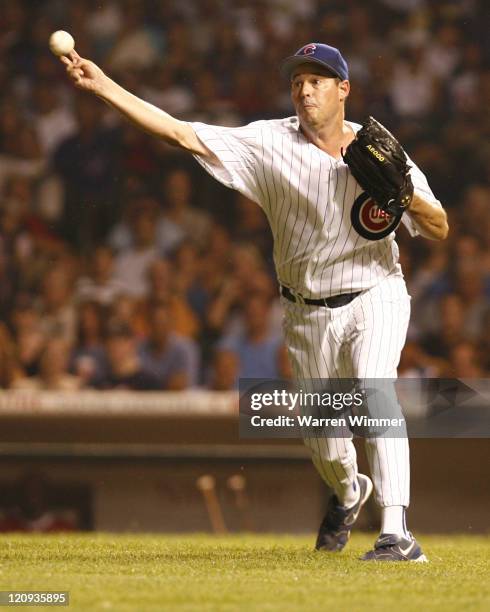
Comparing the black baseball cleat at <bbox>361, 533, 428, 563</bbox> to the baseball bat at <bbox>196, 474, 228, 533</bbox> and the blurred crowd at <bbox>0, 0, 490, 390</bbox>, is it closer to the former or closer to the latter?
the baseball bat at <bbox>196, 474, 228, 533</bbox>

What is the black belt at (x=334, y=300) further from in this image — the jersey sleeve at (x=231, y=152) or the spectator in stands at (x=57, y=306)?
the spectator in stands at (x=57, y=306)

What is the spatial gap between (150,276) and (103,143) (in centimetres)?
165

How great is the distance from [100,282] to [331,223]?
17.2 feet

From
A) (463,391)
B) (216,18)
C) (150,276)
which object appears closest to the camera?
(463,391)

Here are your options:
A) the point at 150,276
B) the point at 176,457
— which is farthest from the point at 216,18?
the point at 176,457

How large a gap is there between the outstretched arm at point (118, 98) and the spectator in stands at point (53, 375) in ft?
14.6

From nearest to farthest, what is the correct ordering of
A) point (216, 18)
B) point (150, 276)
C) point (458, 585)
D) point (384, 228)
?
point (458, 585) < point (384, 228) < point (150, 276) < point (216, 18)

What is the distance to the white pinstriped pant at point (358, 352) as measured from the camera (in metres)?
4.65

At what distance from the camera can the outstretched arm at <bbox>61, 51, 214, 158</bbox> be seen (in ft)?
14.6

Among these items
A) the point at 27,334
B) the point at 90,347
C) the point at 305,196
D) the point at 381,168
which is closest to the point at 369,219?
the point at 305,196

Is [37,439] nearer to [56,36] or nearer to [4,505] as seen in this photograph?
[4,505]

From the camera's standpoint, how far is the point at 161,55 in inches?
446

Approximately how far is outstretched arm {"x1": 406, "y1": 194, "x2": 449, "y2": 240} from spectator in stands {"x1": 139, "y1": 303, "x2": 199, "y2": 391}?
165 inches

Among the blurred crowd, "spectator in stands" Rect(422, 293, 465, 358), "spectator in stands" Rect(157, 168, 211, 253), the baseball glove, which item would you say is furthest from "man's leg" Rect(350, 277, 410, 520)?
"spectator in stands" Rect(157, 168, 211, 253)
